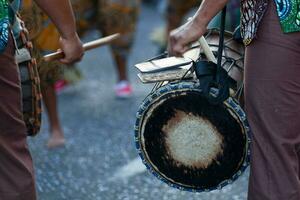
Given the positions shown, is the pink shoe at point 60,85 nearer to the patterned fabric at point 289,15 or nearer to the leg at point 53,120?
the leg at point 53,120

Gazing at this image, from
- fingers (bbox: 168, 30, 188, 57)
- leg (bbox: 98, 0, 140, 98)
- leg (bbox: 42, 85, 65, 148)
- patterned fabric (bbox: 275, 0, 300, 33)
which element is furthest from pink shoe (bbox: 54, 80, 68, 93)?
patterned fabric (bbox: 275, 0, 300, 33)

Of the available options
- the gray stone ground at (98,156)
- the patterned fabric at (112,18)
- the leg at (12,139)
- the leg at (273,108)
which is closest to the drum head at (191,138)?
the leg at (273,108)

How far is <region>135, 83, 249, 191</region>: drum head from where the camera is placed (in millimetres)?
2805

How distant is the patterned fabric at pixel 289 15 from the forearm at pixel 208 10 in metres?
0.22

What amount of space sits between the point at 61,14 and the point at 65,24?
0.07 metres

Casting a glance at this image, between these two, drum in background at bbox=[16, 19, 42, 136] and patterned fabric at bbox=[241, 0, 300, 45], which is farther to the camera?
drum in background at bbox=[16, 19, 42, 136]

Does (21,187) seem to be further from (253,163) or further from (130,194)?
(130,194)

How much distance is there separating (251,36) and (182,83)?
32 cm

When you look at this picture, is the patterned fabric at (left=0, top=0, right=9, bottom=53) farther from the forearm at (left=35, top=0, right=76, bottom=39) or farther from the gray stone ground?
the gray stone ground

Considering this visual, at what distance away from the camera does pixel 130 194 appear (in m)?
4.05

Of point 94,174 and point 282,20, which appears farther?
point 94,174

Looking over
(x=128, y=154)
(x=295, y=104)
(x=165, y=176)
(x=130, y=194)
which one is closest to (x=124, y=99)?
(x=128, y=154)

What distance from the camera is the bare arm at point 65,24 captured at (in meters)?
2.72

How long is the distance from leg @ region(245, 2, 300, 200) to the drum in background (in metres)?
0.85
